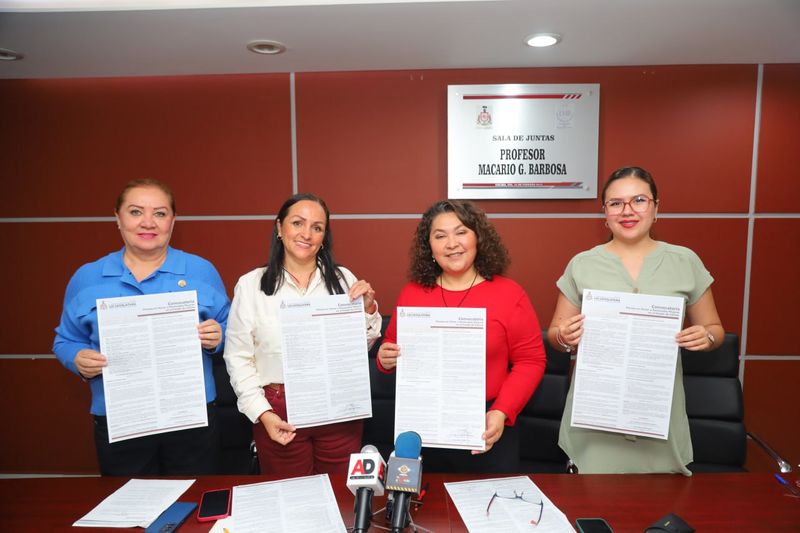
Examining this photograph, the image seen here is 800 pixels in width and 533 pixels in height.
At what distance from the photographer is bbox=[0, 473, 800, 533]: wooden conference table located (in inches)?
57.6

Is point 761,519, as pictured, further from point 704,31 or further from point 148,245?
point 148,245

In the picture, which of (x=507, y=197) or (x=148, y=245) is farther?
(x=507, y=197)

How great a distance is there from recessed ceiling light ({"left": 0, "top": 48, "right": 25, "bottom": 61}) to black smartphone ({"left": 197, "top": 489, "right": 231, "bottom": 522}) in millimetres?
2537

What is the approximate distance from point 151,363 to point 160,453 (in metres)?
0.49

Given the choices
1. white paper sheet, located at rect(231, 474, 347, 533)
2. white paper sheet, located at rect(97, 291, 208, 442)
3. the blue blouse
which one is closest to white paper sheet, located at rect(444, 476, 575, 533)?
white paper sheet, located at rect(231, 474, 347, 533)

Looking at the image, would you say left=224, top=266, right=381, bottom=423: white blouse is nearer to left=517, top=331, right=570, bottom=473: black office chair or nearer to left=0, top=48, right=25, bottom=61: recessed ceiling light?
left=517, top=331, right=570, bottom=473: black office chair

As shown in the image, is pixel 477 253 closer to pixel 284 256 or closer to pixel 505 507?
pixel 284 256

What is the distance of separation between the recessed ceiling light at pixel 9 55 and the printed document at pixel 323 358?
218cm

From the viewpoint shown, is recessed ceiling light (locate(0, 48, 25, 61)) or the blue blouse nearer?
the blue blouse

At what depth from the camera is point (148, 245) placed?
1992mm

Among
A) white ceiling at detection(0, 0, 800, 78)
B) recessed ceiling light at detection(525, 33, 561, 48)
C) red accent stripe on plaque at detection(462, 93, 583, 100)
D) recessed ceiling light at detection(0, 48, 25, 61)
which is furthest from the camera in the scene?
red accent stripe on plaque at detection(462, 93, 583, 100)

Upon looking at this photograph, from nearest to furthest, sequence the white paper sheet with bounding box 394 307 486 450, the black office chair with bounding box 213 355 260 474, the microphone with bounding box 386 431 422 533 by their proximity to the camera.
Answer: the microphone with bounding box 386 431 422 533, the white paper sheet with bounding box 394 307 486 450, the black office chair with bounding box 213 355 260 474

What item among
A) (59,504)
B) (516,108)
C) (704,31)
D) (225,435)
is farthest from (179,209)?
(704,31)

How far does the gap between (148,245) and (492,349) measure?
4.73 ft
